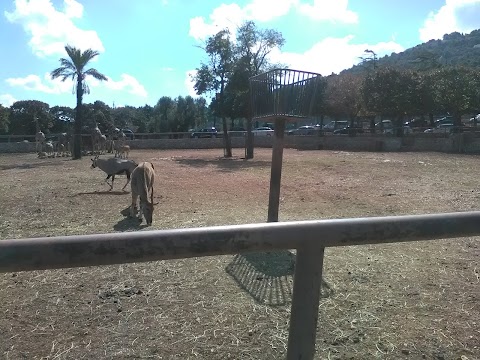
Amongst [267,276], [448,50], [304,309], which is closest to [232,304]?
[267,276]

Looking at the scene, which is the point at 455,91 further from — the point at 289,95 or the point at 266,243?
the point at 266,243

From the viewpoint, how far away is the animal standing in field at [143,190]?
855 cm

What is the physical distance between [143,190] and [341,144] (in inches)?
1020

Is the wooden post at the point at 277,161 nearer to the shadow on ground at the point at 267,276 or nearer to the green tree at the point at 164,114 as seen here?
the shadow on ground at the point at 267,276

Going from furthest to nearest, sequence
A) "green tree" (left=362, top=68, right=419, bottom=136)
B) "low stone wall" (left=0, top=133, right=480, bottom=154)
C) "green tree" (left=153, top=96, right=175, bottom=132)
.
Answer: "green tree" (left=153, top=96, right=175, bottom=132)
"green tree" (left=362, top=68, right=419, bottom=136)
"low stone wall" (left=0, top=133, right=480, bottom=154)

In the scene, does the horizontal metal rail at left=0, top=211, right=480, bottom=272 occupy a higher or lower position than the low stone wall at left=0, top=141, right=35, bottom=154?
higher

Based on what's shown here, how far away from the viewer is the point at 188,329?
3883mm

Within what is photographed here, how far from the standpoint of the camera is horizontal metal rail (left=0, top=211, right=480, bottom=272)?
4.93 feet

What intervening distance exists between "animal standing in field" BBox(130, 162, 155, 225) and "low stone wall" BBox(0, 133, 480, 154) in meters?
22.3

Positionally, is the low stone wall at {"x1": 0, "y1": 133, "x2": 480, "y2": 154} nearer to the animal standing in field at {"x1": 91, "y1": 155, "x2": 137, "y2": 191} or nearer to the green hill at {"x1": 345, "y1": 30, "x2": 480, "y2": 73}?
the animal standing in field at {"x1": 91, "y1": 155, "x2": 137, "y2": 191}

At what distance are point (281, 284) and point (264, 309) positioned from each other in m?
0.79

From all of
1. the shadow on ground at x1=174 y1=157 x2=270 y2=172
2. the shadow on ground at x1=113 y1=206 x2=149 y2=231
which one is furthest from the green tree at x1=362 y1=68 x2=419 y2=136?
the shadow on ground at x1=113 y1=206 x2=149 y2=231

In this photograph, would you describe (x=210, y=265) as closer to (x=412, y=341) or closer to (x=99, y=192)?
(x=412, y=341)

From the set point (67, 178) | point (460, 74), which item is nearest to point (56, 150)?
point (67, 178)
